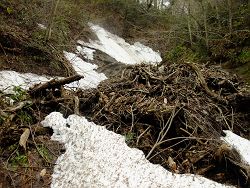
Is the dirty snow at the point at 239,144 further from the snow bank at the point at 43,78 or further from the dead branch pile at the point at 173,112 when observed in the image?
the snow bank at the point at 43,78

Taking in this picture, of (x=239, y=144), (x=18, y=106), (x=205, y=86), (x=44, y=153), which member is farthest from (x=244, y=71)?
(x=44, y=153)

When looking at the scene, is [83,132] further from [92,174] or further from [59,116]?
[92,174]

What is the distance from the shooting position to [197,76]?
26.5ft

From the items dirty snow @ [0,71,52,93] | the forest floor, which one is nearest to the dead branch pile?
the forest floor

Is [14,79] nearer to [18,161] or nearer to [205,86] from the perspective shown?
[18,161]

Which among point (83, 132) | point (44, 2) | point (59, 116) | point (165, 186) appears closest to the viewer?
point (165, 186)

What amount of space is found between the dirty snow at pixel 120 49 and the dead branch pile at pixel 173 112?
7541 mm

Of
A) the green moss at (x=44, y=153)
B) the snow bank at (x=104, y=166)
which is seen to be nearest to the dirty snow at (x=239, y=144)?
the snow bank at (x=104, y=166)

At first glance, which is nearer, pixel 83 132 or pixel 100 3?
pixel 83 132

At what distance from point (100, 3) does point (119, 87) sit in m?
16.5

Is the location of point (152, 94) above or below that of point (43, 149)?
above

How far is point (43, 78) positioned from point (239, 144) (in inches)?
239

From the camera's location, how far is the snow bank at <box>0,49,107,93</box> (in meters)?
8.06

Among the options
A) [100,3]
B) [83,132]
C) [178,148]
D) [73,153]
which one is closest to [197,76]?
[178,148]
